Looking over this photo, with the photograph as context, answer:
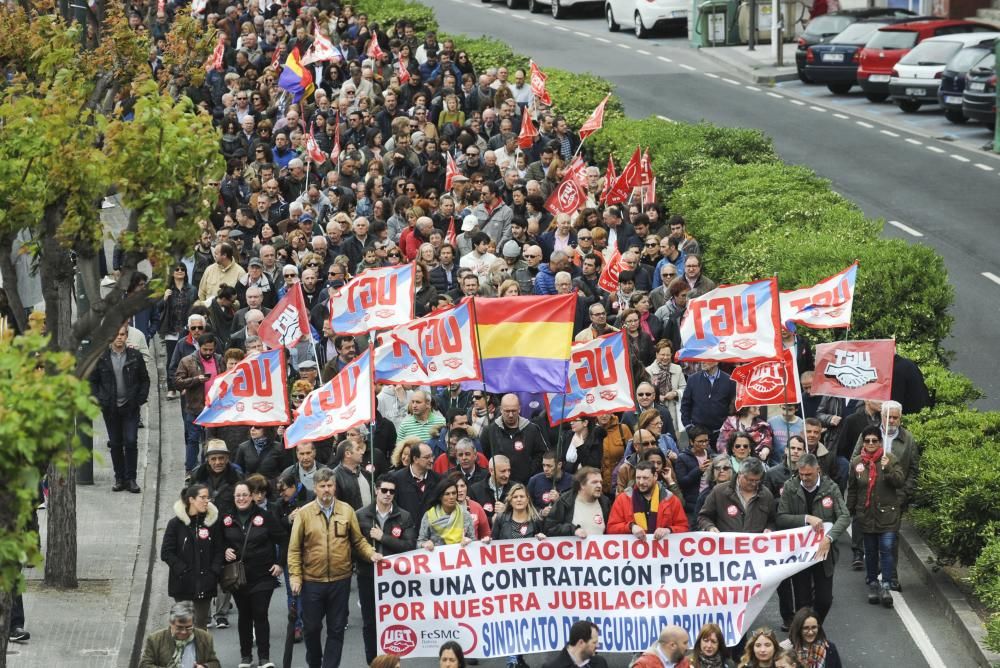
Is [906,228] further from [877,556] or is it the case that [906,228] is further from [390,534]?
[390,534]

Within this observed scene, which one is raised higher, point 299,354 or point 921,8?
point 921,8

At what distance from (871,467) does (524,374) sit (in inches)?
118

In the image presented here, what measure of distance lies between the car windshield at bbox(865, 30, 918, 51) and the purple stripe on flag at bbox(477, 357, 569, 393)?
24118 millimetres

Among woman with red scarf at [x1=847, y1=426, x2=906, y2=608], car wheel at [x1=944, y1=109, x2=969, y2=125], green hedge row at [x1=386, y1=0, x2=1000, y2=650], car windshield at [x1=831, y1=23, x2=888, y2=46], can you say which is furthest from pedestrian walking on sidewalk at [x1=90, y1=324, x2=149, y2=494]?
car windshield at [x1=831, y1=23, x2=888, y2=46]

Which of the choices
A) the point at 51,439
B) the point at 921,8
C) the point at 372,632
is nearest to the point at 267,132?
the point at 372,632

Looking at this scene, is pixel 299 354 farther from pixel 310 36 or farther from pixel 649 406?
pixel 310 36

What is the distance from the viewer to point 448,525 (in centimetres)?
1423

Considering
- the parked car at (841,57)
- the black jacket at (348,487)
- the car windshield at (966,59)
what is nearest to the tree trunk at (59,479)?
the black jacket at (348,487)

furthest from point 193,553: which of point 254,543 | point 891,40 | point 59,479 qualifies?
point 891,40

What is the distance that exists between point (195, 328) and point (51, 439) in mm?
8916

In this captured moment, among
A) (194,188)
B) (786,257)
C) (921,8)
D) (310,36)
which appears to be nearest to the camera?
(194,188)

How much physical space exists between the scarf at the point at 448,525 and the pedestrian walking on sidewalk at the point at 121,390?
17.9 ft

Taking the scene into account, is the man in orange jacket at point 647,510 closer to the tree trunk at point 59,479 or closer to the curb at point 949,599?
the curb at point 949,599

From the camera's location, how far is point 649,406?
16.6 meters
